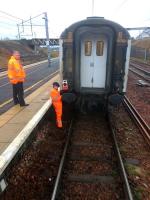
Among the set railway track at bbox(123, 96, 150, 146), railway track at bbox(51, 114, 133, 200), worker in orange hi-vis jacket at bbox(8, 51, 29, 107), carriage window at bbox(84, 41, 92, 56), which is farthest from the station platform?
railway track at bbox(123, 96, 150, 146)

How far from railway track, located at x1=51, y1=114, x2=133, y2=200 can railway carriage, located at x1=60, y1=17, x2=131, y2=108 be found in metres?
1.64

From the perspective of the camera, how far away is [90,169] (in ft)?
21.1

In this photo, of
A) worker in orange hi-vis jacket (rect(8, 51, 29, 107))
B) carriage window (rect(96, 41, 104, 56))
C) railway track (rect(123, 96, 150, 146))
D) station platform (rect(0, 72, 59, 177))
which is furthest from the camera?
worker in orange hi-vis jacket (rect(8, 51, 29, 107))

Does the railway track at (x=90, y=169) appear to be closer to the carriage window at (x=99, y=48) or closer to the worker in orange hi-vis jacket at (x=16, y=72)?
the carriage window at (x=99, y=48)

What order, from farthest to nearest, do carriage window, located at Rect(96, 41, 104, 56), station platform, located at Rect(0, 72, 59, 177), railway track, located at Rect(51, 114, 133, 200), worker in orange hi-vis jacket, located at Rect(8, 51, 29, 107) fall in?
worker in orange hi-vis jacket, located at Rect(8, 51, 29, 107)
carriage window, located at Rect(96, 41, 104, 56)
station platform, located at Rect(0, 72, 59, 177)
railway track, located at Rect(51, 114, 133, 200)

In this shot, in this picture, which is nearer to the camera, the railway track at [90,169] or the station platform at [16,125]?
the railway track at [90,169]

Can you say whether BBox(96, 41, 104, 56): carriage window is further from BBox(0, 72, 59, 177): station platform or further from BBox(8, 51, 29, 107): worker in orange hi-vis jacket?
BBox(8, 51, 29, 107): worker in orange hi-vis jacket

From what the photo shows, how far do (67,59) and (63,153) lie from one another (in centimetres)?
390

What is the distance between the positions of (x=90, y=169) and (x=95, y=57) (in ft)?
15.3

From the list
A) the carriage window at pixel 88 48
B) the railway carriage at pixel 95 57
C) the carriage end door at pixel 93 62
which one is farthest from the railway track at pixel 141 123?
the carriage window at pixel 88 48

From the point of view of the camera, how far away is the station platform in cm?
628

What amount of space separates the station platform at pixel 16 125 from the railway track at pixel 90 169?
1104mm

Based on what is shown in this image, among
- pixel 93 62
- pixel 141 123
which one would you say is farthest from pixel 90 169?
pixel 93 62

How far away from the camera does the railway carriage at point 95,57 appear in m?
9.29
